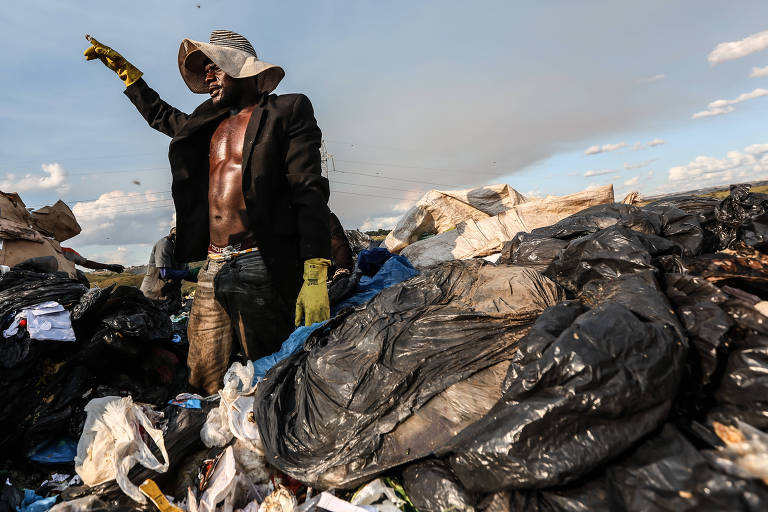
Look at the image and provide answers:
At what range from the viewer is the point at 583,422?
1005 mm

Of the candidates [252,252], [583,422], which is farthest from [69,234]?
[583,422]

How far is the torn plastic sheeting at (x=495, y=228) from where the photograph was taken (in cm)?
382

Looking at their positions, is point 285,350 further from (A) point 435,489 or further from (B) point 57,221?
(B) point 57,221

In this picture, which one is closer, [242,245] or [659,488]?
[659,488]

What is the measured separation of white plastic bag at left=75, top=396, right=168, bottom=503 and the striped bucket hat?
1.87 m

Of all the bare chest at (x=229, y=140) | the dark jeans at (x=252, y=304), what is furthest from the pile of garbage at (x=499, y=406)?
the bare chest at (x=229, y=140)

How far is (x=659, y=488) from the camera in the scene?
89 cm

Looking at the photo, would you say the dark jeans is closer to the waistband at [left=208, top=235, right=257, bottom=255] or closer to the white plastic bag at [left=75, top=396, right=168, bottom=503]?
the waistband at [left=208, top=235, right=257, bottom=255]

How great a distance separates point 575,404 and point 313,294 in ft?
4.93

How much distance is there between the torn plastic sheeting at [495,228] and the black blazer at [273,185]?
70.9 inches

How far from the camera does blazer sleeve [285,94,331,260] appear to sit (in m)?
2.25

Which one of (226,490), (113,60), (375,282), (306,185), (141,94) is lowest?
(226,490)

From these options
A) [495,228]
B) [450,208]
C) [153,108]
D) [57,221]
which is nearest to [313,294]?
[153,108]

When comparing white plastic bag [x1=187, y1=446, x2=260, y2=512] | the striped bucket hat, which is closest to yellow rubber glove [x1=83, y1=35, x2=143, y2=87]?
the striped bucket hat
